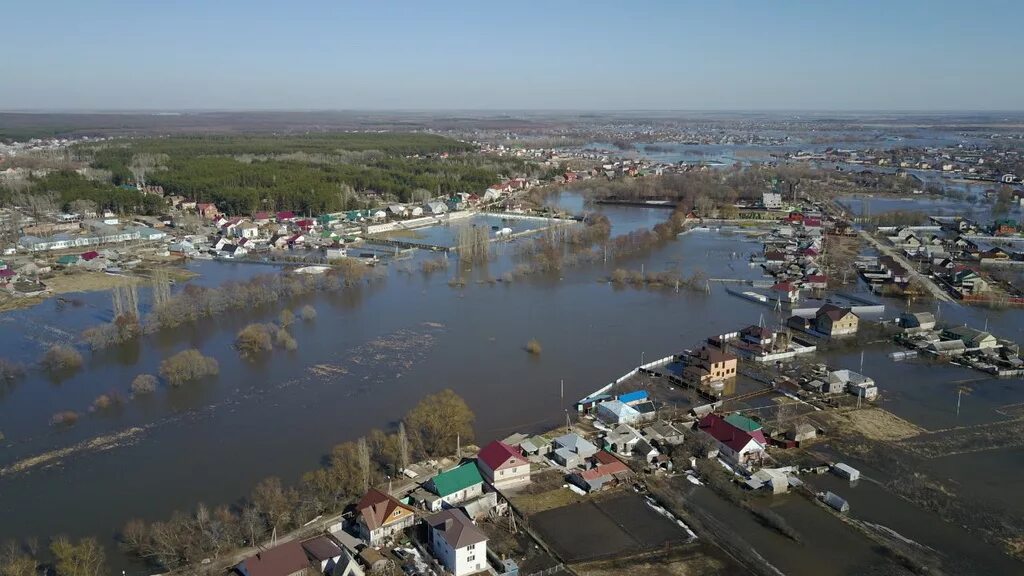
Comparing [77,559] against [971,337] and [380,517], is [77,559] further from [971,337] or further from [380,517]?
[971,337]

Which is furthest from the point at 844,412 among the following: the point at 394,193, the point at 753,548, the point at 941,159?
the point at 941,159

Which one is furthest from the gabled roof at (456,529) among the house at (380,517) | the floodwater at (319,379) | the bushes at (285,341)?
the bushes at (285,341)

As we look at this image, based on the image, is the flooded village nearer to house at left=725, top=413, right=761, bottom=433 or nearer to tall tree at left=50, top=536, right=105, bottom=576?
house at left=725, top=413, right=761, bottom=433

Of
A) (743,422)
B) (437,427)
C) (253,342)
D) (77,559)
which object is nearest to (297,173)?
(253,342)

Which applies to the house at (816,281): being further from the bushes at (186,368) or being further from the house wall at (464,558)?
the bushes at (186,368)

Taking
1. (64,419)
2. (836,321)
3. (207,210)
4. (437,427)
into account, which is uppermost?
(207,210)

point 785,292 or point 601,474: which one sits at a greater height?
point 785,292

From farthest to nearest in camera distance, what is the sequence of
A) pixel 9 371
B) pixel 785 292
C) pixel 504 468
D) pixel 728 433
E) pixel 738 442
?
pixel 785 292 < pixel 9 371 < pixel 728 433 < pixel 738 442 < pixel 504 468
